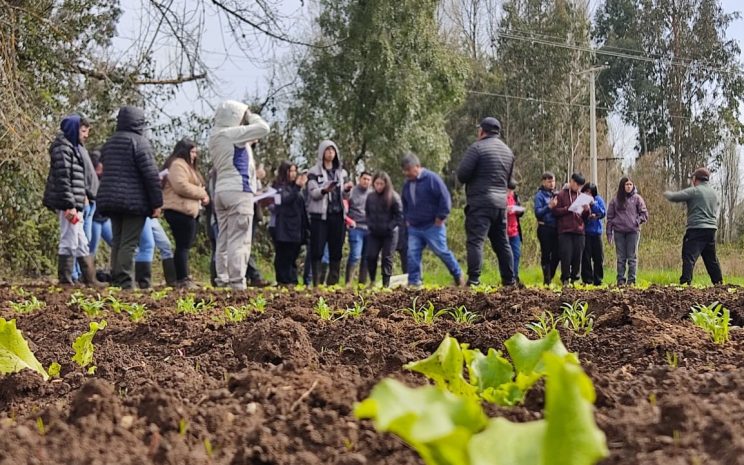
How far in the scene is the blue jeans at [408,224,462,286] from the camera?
9.74 m

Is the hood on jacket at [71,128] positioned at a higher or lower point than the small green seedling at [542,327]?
higher

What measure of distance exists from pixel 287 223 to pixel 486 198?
2983mm

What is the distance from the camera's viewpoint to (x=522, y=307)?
4125 mm

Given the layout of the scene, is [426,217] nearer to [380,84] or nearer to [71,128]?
[71,128]

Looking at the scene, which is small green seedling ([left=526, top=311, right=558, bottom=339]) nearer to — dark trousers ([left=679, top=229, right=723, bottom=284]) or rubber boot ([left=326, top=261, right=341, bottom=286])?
rubber boot ([left=326, top=261, right=341, bottom=286])

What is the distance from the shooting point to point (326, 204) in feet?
36.0

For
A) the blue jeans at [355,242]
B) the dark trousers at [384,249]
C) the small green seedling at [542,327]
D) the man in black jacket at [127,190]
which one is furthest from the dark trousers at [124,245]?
the small green seedling at [542,327]

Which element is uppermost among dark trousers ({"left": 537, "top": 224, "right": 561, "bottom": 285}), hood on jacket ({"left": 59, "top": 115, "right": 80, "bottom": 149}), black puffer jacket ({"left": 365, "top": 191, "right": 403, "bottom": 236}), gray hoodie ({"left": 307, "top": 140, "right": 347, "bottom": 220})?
hood on jacket ({"left": 59, "top": 115, "right": 80, "bottom": 149})

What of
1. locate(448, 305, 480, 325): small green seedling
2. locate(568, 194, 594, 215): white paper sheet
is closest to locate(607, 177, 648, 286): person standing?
locate(568, 194, 594, 215): white paper sheet

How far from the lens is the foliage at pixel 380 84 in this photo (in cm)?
2402

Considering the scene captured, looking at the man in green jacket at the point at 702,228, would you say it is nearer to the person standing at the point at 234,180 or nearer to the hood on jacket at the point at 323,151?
the hood on jacket at the point at 323,151

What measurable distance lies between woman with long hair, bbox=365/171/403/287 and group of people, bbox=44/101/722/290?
16 millimetres

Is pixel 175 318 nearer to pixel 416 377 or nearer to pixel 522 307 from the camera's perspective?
pixel 522 307

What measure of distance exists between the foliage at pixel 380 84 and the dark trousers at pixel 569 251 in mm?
13006
